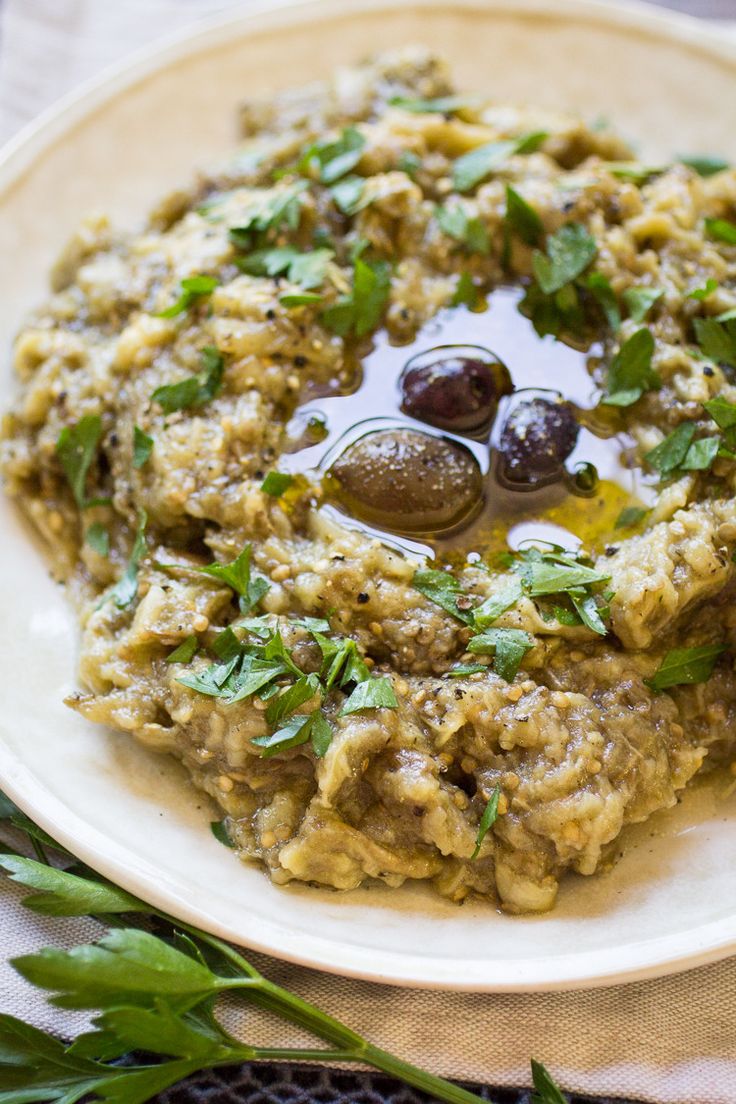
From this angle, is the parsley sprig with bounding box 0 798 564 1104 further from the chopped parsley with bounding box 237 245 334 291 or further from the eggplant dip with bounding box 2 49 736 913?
the chopped parsley with bounding box 237 245 334 291

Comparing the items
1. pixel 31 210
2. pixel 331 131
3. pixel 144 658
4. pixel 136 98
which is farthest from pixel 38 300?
pixel 144 658

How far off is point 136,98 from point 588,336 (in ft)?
9.01

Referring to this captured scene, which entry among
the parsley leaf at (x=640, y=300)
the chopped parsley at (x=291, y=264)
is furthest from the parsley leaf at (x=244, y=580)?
the parsley leaf at (x=640, y=300)

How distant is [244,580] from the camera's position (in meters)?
4.12

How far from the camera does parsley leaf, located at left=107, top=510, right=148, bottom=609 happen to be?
4.34 metres

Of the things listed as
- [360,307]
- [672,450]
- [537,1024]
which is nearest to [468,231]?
[360,307]

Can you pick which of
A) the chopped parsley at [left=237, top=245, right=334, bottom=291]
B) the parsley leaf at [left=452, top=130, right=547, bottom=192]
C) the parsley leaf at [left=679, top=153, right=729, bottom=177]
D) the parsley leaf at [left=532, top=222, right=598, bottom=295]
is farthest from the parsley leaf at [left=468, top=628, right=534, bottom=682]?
the parsley leaf at [left=679, top=153, right=729, bottom=177]

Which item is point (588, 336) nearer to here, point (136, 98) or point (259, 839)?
point (259, 839)

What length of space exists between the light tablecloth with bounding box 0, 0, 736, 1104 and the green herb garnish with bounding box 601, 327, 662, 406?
82.5 inches

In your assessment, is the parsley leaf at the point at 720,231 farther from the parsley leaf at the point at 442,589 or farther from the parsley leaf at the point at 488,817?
the parsley leaf at the point at 488,817

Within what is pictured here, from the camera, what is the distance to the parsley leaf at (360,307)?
4.59m

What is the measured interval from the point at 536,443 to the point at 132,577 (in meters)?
1.63

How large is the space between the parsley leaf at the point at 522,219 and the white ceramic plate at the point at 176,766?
1577mm

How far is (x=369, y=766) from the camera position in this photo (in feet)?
12.6
